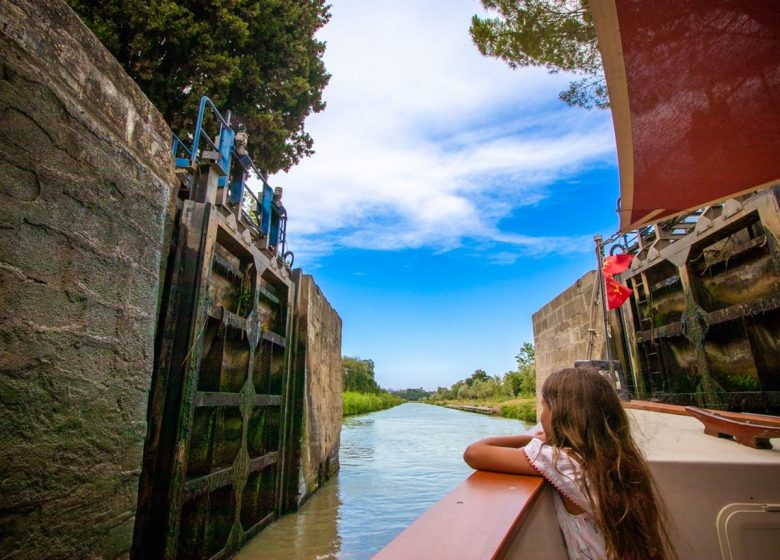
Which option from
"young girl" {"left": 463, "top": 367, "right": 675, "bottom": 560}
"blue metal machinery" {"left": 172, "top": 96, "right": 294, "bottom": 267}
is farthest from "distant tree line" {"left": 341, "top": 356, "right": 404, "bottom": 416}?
"young girl" {"left": 463, "top": 367, "right": 675, "bottom": 560}

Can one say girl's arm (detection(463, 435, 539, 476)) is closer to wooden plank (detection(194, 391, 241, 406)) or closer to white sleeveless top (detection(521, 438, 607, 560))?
white sleeveless top (detection(521, 438, 607, 560))

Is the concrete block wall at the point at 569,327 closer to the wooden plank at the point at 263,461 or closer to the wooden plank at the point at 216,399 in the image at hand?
the wooden plank at the point at 263,461

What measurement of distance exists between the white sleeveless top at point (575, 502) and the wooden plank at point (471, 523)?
2.3 inches

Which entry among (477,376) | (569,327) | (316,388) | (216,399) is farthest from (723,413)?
(477,376)

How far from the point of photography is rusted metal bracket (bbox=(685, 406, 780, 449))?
5.21ft

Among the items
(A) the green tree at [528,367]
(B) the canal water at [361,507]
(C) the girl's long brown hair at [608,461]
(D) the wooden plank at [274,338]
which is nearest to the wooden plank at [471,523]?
(C) the girl's long brown hair at [608,461]

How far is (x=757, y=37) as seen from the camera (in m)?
1.46

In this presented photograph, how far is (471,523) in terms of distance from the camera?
1.00 m

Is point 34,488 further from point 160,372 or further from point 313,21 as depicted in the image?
point 313,21

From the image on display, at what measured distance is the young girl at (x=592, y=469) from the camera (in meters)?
1.18

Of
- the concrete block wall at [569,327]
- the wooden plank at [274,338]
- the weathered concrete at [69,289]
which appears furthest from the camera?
the concrete block wall at [569,327]

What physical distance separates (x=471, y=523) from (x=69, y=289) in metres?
1.74

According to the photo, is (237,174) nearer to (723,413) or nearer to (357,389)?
(723,413)

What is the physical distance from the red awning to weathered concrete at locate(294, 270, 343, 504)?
184 inches
